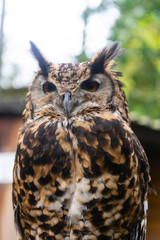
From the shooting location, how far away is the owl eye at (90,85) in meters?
1.67

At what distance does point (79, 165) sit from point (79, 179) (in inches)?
2.5

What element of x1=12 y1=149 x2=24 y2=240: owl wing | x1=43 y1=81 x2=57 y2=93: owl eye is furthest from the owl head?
x1=12 y1=149 x2=24 y2=240: owl wing

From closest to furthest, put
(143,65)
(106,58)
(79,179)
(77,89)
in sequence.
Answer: (79,179) < (77,89) < (106,58) < (143,65)

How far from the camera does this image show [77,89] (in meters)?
1.65

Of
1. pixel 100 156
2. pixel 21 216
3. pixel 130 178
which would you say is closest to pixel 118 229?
pixel 130 178

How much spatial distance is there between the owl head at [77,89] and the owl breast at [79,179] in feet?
0.31

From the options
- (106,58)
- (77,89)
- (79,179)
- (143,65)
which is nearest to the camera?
(79,179)

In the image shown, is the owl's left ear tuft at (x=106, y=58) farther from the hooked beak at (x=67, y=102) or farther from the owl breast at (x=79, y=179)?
the owl breast at (x=79, y=179)

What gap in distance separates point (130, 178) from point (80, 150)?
0.27 meters

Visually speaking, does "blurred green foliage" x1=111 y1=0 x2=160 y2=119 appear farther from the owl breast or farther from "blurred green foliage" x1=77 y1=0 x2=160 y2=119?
the owl breast

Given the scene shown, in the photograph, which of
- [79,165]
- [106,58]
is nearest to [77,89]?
[106,58]

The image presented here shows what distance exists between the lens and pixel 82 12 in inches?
416

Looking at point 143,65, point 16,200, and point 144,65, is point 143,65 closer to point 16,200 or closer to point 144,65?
point 144,65

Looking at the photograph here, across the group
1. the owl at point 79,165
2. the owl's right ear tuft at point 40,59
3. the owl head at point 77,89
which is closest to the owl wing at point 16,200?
the owl at point 79,165
